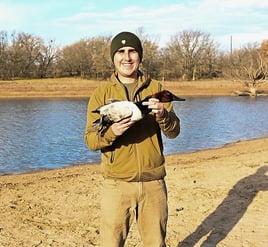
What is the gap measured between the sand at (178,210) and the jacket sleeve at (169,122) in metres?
2.34

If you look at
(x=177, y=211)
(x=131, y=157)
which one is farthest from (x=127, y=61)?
(x=177, y=211)

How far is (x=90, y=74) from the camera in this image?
71.9 meters

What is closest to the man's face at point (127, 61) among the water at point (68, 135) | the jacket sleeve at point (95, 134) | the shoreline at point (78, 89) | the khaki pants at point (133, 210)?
the jacket sleeve at point (95, 134)

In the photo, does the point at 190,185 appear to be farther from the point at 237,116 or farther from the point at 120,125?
the point at 237,116

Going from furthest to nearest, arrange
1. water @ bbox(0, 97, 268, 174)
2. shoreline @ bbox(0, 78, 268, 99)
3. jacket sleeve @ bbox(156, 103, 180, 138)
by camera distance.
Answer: shoreline @ bbox(0, 78, 268, 99) < water @ bbox(0, 97, 268, 174) < jacket sleeve @ bbox(156, 103, 180, 138)

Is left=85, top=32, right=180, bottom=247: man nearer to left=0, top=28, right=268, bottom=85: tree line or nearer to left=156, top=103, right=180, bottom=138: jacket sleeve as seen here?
left=156, top=103, right=180, bottom=138: jacket sleeve

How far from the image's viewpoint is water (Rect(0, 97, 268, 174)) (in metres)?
15.0

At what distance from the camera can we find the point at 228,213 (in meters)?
6.51

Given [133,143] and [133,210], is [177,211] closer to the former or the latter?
[133,210]

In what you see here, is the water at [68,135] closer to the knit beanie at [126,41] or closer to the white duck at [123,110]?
the knit beanie at [126,41]

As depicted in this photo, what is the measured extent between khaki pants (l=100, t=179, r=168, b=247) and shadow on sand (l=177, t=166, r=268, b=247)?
6.21ft

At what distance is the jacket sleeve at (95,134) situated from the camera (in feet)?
10.6

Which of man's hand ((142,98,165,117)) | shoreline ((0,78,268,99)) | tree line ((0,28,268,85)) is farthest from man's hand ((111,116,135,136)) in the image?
tree line ((0,28,268,85))


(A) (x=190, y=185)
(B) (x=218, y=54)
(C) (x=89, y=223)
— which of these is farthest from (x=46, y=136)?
(B) (x=218, y=54)
